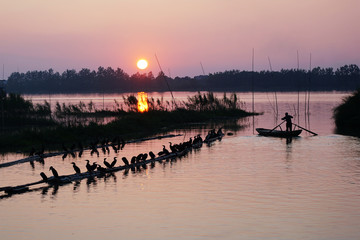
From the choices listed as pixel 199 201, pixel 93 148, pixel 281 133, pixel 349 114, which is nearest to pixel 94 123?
pixel 93 148

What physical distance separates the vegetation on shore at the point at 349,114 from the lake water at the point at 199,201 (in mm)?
20718

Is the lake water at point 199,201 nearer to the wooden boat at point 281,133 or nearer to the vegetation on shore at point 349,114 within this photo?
the wooden boat at point 281,133

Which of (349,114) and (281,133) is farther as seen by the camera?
(349,114)

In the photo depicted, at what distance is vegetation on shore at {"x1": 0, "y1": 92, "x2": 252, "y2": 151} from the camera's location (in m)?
38.2

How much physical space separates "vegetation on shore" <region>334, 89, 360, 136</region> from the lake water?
20.7m

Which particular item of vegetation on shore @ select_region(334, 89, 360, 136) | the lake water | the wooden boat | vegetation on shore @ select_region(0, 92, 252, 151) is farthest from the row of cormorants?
vegetation on shore @ select_region(334, 89, 360, 136)

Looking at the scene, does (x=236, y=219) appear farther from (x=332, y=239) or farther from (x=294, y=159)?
(x=294, y=159)

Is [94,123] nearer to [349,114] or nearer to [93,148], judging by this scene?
[93,148]

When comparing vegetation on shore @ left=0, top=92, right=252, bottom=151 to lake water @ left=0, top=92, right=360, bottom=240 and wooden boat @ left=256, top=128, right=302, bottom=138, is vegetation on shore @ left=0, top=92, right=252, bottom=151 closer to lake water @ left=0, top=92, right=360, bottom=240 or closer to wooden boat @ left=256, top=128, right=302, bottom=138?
lake water @ left=0, top=92, right=360, bottom=240

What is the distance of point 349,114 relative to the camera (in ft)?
173

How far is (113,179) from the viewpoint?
24.7 metres

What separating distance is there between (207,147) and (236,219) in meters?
19.8

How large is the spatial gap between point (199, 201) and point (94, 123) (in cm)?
2635

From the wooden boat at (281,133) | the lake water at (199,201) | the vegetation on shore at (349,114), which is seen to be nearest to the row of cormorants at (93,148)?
the lake water at (199,201)
